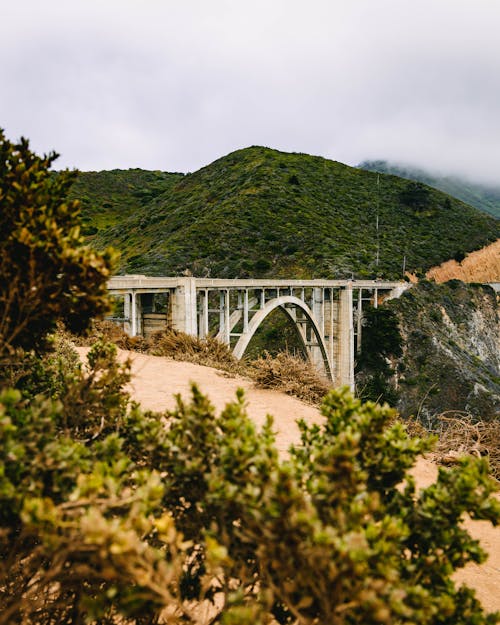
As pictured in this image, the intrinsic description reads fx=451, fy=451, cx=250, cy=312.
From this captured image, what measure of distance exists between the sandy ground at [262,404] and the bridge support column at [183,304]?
135cm

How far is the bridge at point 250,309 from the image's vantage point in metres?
13.1

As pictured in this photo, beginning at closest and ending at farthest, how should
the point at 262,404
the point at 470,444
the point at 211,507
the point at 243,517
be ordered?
the point at 243,517
the point at 211,507
the point at 470,444
the point at 262,404

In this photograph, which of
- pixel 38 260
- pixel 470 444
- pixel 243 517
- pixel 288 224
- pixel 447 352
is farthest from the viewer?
pixel 288 224

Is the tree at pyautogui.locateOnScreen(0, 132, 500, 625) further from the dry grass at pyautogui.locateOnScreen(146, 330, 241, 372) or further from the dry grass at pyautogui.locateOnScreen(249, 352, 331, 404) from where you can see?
the dry grass at pyautogui.locateOnScreen(146, 330, 241, 372)

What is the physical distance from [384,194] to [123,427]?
223ft

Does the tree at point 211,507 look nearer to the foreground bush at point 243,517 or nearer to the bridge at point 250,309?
the foreground bush at point 243,517

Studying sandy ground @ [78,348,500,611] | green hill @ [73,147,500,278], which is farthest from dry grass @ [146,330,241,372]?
green hill @ [73,147,500,278]

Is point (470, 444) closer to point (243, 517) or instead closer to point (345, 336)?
point (243, 517)

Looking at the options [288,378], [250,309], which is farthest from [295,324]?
[288,378]

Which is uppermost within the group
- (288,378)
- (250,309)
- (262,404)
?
(250,309)

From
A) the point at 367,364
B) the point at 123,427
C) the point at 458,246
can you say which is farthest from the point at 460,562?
the point at 458,246

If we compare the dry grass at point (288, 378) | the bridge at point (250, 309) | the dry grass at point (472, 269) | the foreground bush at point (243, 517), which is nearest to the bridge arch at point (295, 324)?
the bridge at point (250, 309)

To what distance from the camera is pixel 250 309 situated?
1891cm

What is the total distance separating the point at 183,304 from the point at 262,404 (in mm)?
5139
